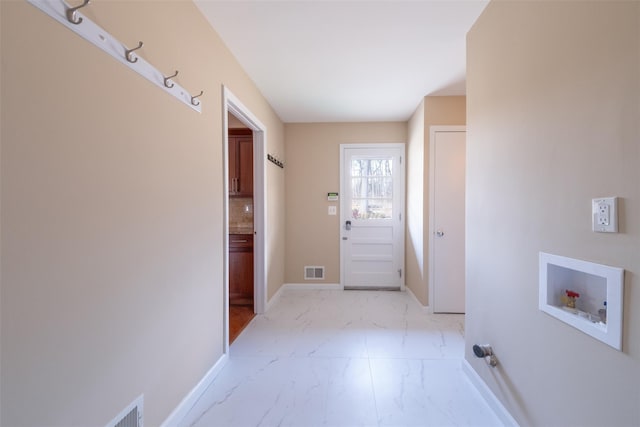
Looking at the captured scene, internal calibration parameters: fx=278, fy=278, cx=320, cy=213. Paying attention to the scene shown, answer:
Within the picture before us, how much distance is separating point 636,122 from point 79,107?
179 cm

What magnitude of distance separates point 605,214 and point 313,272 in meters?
3.49

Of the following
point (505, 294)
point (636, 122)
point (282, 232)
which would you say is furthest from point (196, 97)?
point (282, 232)

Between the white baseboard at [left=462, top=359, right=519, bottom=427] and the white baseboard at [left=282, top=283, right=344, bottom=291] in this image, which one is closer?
the white baseboard at [left=462, top=359, right=519, bottom=427]

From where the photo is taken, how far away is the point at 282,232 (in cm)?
402

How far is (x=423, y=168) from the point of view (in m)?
3.20

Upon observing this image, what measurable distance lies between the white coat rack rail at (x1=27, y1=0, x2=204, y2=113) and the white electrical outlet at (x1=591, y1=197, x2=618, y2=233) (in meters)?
1.81

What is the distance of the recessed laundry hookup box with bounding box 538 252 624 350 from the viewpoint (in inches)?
35.8

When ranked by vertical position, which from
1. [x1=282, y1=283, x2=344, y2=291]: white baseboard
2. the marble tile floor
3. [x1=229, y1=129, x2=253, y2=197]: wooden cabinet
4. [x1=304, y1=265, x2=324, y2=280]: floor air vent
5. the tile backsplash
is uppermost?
[x1=229, y1=129, x2=253, y2=197]: wooden cabinet

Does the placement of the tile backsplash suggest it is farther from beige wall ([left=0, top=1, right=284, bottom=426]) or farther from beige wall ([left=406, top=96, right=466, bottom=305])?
beige wall ([left=406, top=96, right=466, bottom=305])

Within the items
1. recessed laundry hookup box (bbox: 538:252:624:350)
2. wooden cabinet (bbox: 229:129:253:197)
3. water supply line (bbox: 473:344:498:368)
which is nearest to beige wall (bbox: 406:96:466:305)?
water supply line (bbox: 473:344:498:368)

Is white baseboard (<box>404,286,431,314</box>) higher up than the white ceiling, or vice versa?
the white ceiling

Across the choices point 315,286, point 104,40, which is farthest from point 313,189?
point 104,40

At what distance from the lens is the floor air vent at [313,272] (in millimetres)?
4133

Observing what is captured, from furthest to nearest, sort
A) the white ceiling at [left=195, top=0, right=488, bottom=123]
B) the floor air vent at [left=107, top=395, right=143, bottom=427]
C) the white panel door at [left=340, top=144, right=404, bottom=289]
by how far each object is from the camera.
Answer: the white panel door at [left=340, top=144, right=404, bottom=289] < the white ceiling at [left=195, top=0, right=488, bottom=123] < the floor air vent at [left=107, top=395, right=143, bottom=427]
